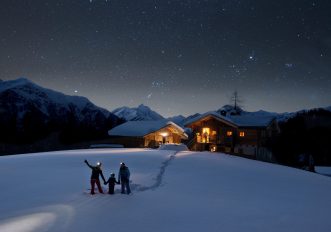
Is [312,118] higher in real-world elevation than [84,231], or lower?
higher

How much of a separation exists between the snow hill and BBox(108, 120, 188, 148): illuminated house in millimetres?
71950

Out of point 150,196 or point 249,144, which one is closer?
point 150,196

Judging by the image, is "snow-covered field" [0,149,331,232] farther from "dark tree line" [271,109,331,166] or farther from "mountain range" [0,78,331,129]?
"mountain range" [0,78,331,129]

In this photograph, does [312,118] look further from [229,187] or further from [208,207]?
[208,207]

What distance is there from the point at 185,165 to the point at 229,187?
6931 millimetres

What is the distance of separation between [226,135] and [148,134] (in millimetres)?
12017

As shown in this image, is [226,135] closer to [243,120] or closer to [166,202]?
[243,120]

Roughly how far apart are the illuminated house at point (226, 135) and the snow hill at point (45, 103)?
3141 inches

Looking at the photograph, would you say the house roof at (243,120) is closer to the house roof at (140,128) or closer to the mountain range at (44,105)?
the house roof at (140,128)

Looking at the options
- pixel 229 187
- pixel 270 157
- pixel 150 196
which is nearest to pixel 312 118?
pixel 270 157

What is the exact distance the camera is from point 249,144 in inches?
1859

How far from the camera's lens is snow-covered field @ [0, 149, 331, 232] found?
9.77 metres

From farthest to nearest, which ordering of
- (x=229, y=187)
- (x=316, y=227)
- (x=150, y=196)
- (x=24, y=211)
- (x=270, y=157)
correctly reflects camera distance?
(x=270, y=157) → (x=229, y=187) → (x=150, y=196) → (x=24, y=211) → (x=316, y=227)

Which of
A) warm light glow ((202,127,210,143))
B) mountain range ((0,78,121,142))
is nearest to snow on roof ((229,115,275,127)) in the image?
warm light glow ((202,127,210,143))
